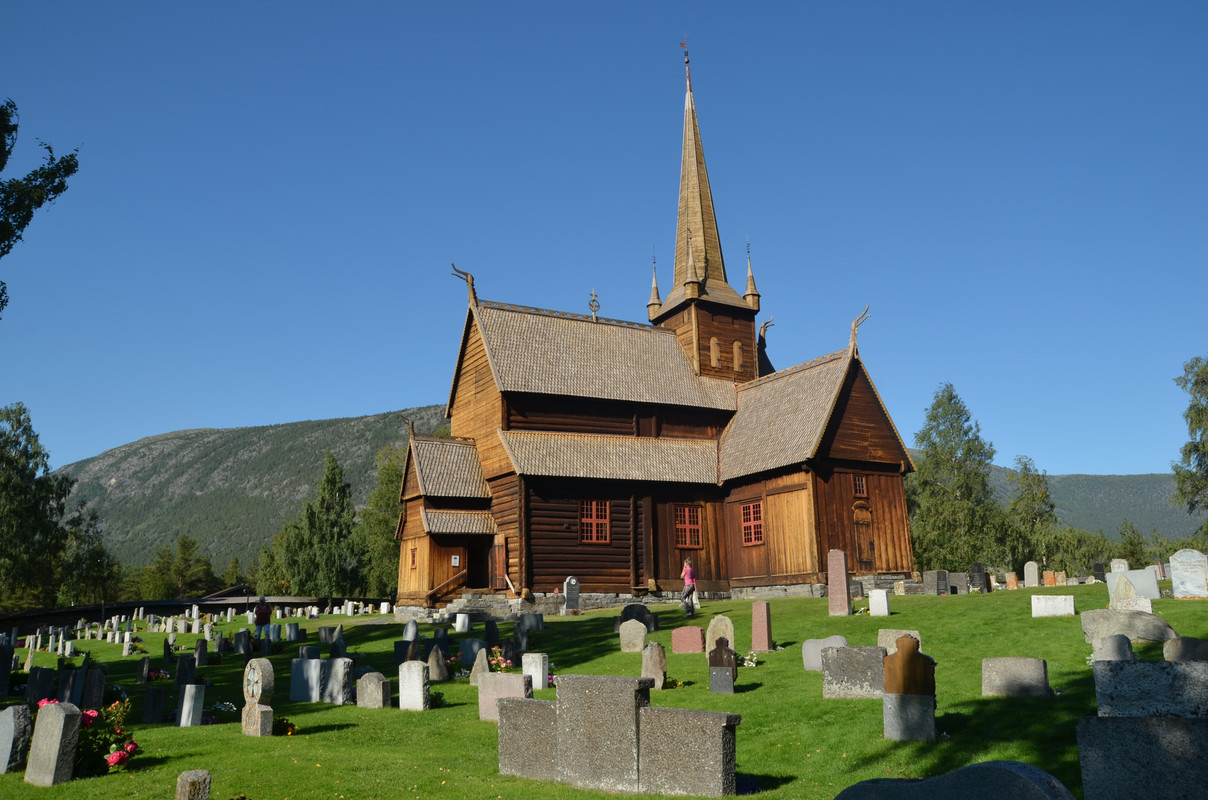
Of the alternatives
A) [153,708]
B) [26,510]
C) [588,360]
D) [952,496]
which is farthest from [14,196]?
[952,496]

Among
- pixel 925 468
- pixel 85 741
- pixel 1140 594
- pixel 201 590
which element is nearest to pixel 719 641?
pixel 85 741

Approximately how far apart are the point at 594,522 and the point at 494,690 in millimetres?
19795

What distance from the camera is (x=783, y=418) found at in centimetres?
3472

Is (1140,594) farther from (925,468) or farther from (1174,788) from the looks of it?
(925,468)

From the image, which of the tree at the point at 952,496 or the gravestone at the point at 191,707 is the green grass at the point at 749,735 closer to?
the gravestone at the point at 191,707

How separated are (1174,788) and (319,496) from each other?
6254 centimetres

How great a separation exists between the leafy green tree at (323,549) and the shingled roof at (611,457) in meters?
32.8

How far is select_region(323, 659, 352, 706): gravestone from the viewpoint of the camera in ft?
53.2

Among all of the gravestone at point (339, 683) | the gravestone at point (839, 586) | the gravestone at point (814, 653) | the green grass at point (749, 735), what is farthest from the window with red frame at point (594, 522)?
the gravestone at point (814, 653)

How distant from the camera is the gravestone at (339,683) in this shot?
638 inches

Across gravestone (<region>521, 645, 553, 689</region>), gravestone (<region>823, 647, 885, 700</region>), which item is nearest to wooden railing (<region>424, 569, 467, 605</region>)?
gravestone (<region>521, 645, 553, 689</region>)

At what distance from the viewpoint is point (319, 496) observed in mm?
63344

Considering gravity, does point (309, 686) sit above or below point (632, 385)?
below

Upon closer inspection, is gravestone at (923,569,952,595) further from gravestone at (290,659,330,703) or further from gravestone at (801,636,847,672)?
gravestone at (290,659,330,703)
